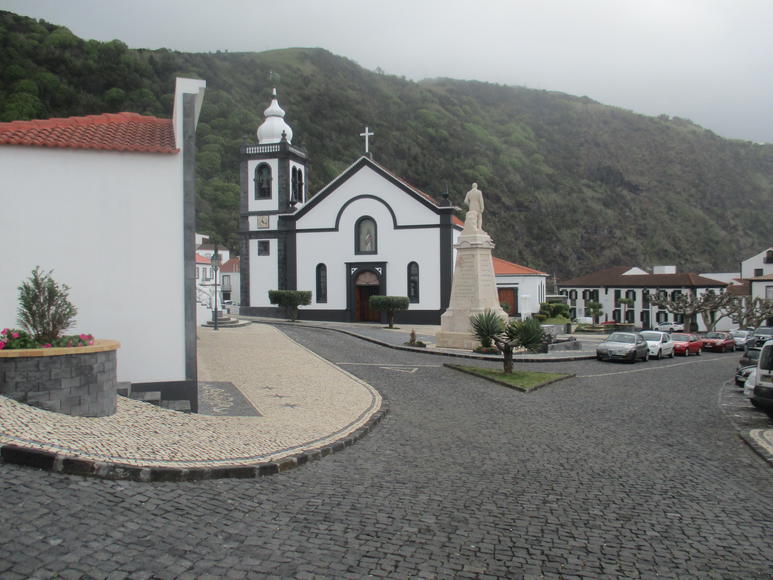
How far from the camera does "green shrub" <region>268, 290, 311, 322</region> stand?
1453 inches

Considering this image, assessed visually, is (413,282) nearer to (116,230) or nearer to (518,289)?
(518,289)

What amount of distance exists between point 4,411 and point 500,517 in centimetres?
542

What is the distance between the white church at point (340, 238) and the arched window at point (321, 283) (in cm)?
6

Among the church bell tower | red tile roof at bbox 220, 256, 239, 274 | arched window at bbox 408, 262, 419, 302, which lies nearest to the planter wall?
arched window at bbox 408, 262, 419, 302

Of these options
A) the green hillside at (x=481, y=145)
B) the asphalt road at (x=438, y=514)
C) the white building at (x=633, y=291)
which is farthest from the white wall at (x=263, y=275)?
the white building at (x=633, y=291)

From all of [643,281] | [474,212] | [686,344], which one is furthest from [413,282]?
[643,281]

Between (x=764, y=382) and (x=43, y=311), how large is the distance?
12112mm

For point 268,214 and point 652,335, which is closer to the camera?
point 652,335

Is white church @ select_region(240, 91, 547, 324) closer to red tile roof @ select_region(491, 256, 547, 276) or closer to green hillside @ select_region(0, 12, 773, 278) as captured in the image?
red tile roof @ select_region(491, 256, 547, 276)

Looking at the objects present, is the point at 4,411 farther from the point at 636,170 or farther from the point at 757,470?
the point at 636,170

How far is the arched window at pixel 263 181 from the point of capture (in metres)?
40.0

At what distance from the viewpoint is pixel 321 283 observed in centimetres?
3866

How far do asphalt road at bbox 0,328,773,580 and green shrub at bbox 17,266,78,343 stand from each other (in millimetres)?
3120

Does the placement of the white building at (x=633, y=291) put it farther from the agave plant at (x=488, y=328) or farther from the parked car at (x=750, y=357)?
the agave plant at (x=488, y=328)
